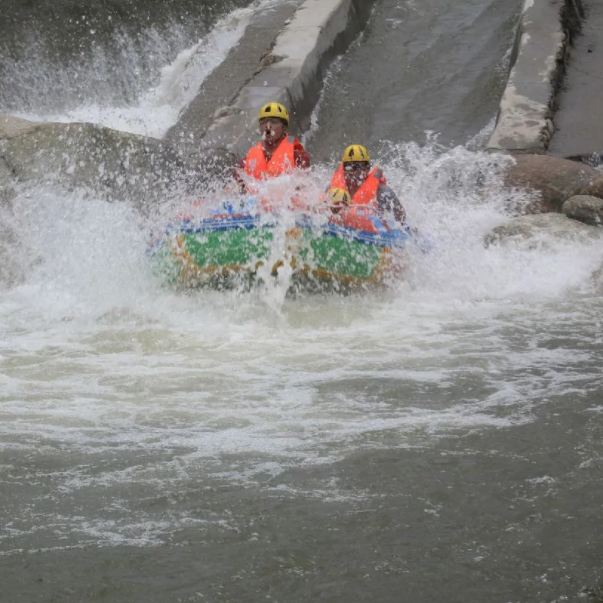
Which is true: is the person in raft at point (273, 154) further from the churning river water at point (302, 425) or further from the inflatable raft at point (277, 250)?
the churning river water at point (302, 425)

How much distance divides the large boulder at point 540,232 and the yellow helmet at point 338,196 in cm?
151

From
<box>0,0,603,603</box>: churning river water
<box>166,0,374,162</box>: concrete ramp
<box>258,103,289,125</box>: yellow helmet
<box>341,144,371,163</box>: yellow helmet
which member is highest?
<box>166,0,374,162</box>: concrete ramp

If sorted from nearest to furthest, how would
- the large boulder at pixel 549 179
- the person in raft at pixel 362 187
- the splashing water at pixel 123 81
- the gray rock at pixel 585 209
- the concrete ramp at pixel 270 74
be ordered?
the person in raft at pixel 362 187 → the gray rock at pixel 585 209 → the large boulder at pixel 549 179 → the concrete ramp at pixel 270 74 → the splashing water at pixel 123 81

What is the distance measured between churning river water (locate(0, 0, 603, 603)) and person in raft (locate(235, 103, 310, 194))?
98 centimetres

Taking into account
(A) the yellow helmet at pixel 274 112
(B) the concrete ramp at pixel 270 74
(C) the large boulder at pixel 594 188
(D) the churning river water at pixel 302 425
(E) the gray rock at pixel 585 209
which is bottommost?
(D) the churning river water at pixel 302 425

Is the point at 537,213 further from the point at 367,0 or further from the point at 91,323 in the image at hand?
the point at 367,0

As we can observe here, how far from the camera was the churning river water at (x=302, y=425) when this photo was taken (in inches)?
144

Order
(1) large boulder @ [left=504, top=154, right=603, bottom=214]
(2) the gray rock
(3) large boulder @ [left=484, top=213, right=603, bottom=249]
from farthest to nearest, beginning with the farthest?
(1) large boulder @ [left=504, top=154, right=603, bottom=214], (2) the gray rock, (3) large boulder @ [left=484, top=213, right=603, bottom=249]

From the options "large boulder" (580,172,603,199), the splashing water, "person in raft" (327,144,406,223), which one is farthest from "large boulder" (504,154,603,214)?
the splashing water

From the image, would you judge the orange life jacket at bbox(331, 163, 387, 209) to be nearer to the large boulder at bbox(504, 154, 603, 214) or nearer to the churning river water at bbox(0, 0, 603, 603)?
the churning river water at bbox(0, 0, 603, 603)

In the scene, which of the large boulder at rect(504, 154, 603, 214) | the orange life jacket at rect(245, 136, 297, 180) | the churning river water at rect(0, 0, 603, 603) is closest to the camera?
the churning river water at rect(0, 0, 603, 603)

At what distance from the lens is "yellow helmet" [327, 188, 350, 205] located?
310 inches

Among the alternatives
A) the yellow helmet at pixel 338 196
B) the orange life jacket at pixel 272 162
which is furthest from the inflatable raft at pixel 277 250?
the orange life jacket at pixel 272 162

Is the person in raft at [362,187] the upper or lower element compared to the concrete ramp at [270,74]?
lower
